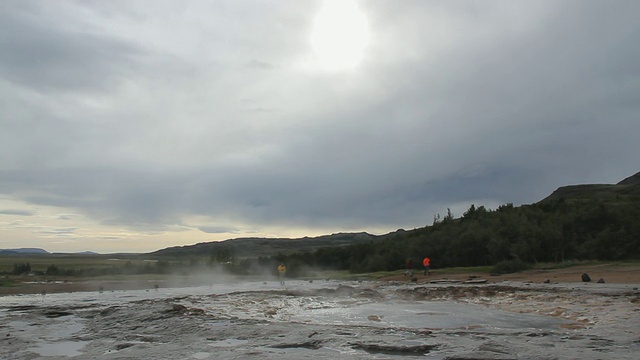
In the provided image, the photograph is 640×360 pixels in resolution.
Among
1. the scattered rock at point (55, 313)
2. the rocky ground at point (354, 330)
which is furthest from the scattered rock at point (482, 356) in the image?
the scattered rock at point (55, 313)

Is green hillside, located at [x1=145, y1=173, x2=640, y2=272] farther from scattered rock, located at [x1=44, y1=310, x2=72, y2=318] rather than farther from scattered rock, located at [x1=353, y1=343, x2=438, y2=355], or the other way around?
scattered rock, located at [x1=353, y1=343, x2=438, y2=355]

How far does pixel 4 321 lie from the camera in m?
20.8

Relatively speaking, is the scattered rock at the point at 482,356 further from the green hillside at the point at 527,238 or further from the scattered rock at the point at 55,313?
the green hillside at the point at 527,238

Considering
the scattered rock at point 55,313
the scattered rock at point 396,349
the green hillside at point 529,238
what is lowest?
the scattered rock at point 396,349

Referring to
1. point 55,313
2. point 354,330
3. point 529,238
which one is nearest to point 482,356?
point 354,330

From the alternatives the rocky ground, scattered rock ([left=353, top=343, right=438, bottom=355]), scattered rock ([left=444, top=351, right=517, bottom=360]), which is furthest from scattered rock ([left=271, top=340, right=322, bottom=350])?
scattered rock ([left=444, top=351, right=517, bottom=360])

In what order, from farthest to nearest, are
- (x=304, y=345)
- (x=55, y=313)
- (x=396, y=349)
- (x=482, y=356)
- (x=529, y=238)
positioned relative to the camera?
(x=529, y=238)
(x=55, y=313)
(x=304, y=345)
(x=396, y=349)
(x=482, y=356)

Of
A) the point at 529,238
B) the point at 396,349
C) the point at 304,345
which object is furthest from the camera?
the point at 529,238

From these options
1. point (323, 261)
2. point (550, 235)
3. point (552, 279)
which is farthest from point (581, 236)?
point (323, 261)

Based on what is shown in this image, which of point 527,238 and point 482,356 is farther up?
point 527,238

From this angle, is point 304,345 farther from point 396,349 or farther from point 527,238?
point 527,238

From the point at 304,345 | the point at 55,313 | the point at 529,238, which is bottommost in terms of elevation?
the point at 304,345

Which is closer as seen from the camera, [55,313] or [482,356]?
[482,356]

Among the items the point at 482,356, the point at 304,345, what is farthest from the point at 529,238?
the point at 482,356
